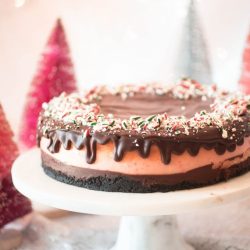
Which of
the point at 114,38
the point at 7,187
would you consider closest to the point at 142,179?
the point at 7,187

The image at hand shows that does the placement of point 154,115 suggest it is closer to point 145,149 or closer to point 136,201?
point 145,149

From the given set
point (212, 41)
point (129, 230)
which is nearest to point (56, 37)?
point (212, 41)

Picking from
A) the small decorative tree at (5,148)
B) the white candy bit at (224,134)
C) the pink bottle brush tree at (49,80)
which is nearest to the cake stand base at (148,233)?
the white candy bit at (224,134)

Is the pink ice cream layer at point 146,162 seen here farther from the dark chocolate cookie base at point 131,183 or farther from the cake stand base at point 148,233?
the cake stand base at point 148,233

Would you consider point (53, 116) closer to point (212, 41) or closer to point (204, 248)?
point (204, 248)

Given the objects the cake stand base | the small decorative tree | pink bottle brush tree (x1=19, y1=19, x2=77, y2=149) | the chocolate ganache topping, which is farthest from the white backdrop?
the cake stand base
